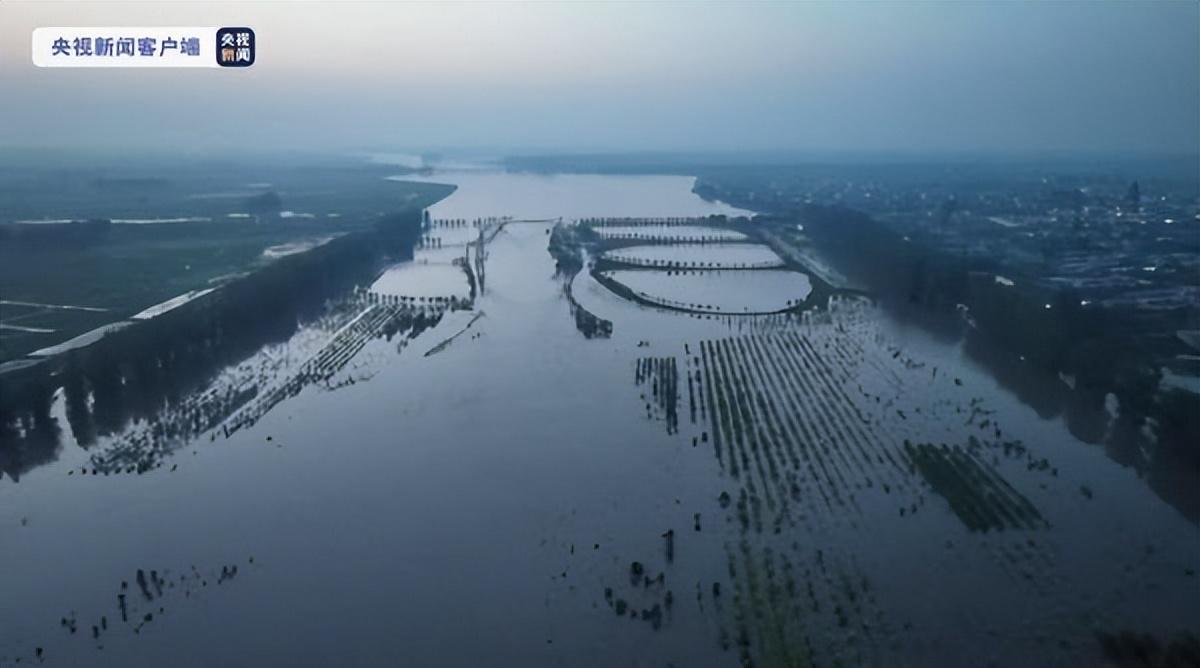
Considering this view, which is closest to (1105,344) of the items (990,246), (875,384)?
(875,384)

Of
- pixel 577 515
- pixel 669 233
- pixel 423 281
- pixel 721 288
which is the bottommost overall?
pixel 577 515

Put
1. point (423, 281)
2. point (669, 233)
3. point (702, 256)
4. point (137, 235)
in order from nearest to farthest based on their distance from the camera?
1. point (423, 281)
2. point (137, 235)
3. point (702, 256)
4. point (669, 233)

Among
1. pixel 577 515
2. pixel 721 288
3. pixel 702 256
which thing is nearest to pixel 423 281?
pixel 721 288

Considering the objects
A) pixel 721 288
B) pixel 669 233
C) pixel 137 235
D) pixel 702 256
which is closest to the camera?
pixel 721 288

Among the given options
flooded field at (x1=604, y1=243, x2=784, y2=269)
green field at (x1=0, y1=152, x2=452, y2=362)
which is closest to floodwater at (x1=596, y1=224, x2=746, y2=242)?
flooded field at (x1=604, y1=243, x2=784, y2=269)

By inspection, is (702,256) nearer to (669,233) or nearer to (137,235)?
(669,233)

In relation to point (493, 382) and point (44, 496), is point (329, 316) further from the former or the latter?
point (44, 496)

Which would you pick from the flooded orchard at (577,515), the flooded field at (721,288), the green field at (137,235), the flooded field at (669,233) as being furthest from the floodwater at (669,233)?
the flooded orchard at (577,515)

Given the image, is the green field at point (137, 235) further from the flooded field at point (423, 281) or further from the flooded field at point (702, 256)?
the flooded field at point (702, 256)
